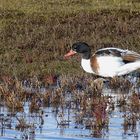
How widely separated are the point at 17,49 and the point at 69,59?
4.99 ft

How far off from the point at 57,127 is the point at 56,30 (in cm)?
973

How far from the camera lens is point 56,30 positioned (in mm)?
22359

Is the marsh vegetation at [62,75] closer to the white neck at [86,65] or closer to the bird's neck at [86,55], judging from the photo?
the white neck at [86,65]

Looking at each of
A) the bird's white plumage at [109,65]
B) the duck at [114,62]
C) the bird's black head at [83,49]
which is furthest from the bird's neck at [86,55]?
the bird's white plumage at [109,65]

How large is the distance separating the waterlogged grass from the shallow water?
13.0 ft

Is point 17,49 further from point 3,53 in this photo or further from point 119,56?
point 119,56

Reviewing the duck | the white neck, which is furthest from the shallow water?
the white neck

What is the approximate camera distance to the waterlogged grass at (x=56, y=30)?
19016 mm

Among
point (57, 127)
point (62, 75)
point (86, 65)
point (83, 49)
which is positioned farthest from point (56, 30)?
point (57, 127)

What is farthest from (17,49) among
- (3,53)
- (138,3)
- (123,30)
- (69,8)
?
(138,3)

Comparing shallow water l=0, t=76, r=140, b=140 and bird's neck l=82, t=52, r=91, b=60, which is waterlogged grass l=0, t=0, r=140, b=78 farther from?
shallow water l=0, t=76, r=140, b=140

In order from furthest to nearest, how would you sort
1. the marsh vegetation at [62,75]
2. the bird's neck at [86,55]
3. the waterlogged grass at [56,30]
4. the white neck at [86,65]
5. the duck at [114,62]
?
the waterlogged grass at [56,30] → the bird's neck at [86,55] → the white neck at [86,65] → the duck at [114,62] → the marsh vegetation at [62,75]

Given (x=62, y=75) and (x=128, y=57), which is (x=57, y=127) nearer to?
(x=62, y=75)

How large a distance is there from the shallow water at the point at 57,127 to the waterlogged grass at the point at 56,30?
3976mm
